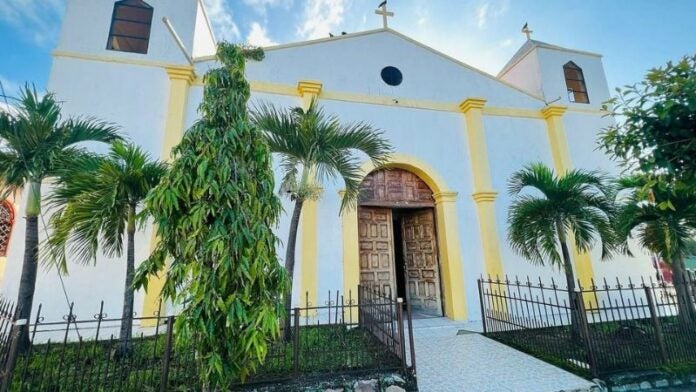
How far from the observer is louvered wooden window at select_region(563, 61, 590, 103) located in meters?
8.34

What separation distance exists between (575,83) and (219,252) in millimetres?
10200

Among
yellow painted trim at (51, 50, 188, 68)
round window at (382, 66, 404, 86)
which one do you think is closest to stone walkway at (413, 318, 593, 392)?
round window at (382, 66, 404, 86)

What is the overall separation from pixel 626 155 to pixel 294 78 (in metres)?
6.02

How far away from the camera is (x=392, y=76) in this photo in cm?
756

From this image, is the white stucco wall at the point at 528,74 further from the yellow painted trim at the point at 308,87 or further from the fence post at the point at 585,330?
the fence post at the point at 585,330

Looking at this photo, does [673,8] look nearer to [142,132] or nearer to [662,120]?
[662,120]

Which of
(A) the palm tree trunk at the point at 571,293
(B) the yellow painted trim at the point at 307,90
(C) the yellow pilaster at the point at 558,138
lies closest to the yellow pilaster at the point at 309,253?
(B) the yellow painted trim at the point at 307,90

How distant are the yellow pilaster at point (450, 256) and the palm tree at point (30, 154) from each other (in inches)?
250

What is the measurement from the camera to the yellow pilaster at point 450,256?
21.0 feet

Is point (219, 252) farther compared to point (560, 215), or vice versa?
point (560, 215)

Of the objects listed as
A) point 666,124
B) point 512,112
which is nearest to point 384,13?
point 512,112

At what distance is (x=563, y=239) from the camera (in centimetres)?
485

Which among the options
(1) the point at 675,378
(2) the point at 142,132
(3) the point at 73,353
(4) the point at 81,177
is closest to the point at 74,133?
(4) the point at 81,177

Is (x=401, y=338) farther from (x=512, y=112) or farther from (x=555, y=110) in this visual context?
(x=555, y=110)
